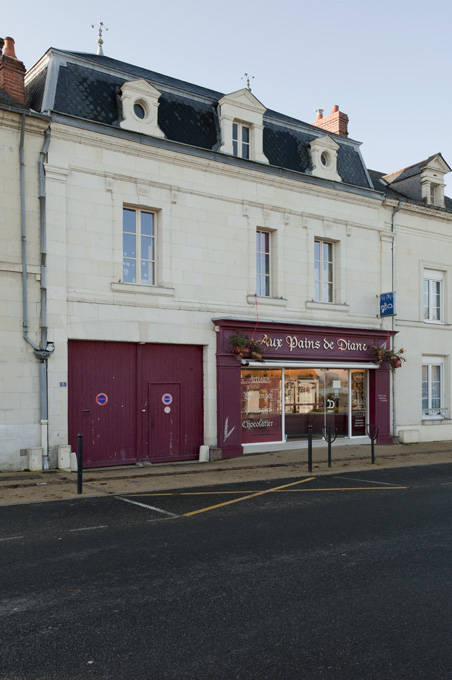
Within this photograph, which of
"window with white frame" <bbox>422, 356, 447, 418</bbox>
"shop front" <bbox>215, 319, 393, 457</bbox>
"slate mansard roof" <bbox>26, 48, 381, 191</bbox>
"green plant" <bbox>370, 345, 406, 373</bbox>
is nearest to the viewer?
"slate mansard roof" <bbox>26, 48, 381, 191</bbox>

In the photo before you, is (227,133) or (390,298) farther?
(390,298)

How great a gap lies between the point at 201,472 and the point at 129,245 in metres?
5.70

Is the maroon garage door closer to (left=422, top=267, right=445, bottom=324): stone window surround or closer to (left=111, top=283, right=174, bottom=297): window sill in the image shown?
(left=111, top=283, right=174, bottom=297): window sill

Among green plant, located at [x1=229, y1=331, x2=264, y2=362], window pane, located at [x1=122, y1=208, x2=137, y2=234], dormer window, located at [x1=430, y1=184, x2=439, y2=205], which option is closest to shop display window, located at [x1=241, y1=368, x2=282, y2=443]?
green plant, located at [x1=229, y1=331, x2=264, y2=362]

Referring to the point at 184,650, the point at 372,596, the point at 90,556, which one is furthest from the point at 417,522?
the point at 184,650

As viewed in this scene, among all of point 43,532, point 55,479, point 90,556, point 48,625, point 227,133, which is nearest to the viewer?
point 48,625

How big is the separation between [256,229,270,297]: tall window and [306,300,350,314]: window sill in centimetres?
133

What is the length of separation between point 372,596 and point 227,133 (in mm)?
13334

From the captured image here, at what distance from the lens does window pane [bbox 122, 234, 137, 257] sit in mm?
14367

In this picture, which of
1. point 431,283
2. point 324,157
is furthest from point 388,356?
point 324,157

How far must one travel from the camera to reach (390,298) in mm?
18172

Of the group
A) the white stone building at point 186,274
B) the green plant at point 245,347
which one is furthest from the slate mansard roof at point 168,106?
the green plant at point 245,347

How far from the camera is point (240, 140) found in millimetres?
16312

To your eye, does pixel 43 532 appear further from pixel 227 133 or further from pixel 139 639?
pixel 227 133
